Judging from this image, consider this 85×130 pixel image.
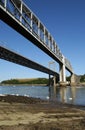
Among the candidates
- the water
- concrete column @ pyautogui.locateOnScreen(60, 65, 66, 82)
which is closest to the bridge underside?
the water

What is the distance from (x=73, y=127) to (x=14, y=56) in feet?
285

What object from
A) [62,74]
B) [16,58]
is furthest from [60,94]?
[62,74]

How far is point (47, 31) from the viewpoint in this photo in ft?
408

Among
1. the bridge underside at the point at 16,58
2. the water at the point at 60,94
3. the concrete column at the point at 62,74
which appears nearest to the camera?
the water at the point at 60,94

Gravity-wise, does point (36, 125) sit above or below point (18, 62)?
below

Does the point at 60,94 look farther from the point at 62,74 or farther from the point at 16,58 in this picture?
the point at 62,74

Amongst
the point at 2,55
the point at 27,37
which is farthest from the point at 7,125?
the point at 2,55

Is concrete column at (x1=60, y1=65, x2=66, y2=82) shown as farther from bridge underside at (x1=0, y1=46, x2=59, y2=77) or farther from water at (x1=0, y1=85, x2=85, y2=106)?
water at (x1=0, y1=85, x2=85, y2=106)

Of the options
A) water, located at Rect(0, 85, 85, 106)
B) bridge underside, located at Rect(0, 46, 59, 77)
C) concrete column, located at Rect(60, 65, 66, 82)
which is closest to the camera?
water, located at Rect(0, 85, 85, 106)

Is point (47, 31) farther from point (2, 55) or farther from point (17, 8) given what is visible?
point (17, 8)

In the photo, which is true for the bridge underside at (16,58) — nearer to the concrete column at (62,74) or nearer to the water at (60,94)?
the water at (60,94)

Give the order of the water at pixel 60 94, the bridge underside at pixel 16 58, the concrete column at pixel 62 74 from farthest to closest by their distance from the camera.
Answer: the concrete column at pixel 62 74, the bridge underside at pixel 16 58, the water at pixel 60 94

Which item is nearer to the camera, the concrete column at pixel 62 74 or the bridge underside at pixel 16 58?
the bridge underside at pixel 16 58

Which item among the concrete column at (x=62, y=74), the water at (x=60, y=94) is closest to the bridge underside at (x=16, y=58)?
the water at (x=60, y=94)
